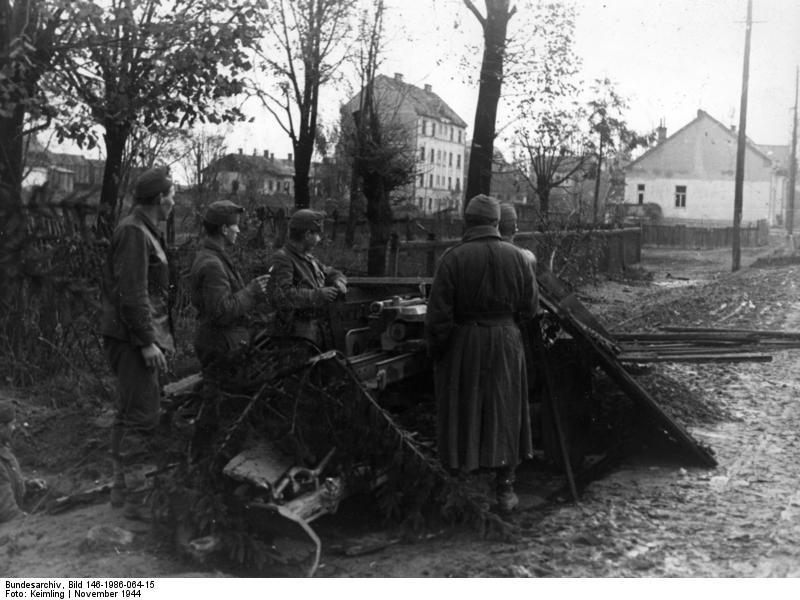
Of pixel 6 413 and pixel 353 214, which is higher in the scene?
pixel 353 214

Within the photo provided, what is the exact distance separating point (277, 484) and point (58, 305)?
1.88 meters

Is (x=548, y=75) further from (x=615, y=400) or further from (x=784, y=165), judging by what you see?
(x=784, y=165)

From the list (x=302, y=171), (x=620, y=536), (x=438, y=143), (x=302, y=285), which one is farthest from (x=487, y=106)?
(x=438, y=143)

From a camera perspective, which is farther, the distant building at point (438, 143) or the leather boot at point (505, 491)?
the distant building at point (438, 143)

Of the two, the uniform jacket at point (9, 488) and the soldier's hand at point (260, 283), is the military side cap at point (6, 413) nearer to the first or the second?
the uniform jacket at point (9, 488)

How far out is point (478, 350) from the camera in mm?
5684

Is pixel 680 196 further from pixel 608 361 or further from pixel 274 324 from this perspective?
pixel 274 324

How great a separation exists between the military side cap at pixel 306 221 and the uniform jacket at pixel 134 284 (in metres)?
1.16

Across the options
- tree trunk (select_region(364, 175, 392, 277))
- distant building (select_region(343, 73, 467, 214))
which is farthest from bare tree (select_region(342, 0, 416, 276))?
distant building (select_region(343, 73, 467, 214))

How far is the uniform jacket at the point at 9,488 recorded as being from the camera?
5.34 metres

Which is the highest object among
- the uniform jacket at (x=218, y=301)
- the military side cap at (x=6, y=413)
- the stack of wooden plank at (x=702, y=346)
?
the uniform jacket at (x=218, y=301)

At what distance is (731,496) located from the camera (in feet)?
19.9

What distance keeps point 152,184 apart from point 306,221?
126 centimetres

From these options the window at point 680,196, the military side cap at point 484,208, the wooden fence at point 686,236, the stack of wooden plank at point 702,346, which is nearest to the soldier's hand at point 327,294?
the military side cap at point 484,208
